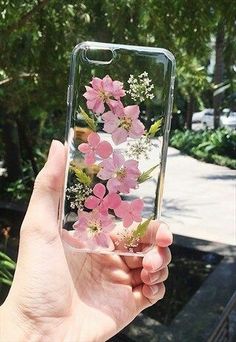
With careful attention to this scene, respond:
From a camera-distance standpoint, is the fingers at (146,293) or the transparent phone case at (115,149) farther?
the fingers at (146,293)

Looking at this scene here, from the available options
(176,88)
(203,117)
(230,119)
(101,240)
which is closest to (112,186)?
(101,240)

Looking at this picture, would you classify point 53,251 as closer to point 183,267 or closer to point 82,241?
point 82,241

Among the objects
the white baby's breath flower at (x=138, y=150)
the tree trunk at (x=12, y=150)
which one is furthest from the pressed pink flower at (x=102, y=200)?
the tree trunk at (x=12, y=150)

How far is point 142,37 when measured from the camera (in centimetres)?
417

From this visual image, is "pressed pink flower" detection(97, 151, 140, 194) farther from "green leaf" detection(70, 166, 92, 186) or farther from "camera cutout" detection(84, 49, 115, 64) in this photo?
"camera cutout" detection(84, 49, 115, 64)

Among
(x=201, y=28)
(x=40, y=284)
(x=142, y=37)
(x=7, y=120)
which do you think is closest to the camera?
(x=40, y=284)

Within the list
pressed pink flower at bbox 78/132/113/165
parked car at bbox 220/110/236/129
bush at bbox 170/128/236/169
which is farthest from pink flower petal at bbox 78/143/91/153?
bush at bbox 170/128/236/169

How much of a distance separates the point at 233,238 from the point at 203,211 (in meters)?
1.69

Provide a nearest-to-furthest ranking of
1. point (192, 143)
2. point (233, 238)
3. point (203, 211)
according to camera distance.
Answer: point (233, 238) < point (203, 211) < point (192, 143)

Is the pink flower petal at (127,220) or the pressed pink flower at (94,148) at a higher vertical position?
the pressed pink flower at (94,148)

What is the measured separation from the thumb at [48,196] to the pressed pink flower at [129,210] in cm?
14

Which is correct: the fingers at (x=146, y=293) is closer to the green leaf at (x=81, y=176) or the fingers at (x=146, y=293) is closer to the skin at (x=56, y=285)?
the skin at (x=56, y=285)

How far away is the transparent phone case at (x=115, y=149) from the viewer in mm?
1272

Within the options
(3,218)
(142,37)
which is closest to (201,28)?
(142,37)
